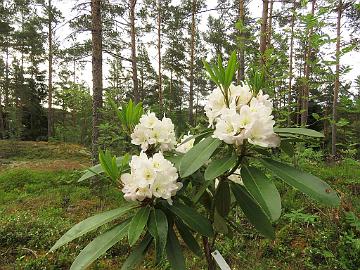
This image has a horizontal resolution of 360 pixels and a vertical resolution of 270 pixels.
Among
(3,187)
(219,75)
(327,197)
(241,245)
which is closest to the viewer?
(327,197)

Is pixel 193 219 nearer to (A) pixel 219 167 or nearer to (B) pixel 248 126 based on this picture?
(A) pixel 219 167

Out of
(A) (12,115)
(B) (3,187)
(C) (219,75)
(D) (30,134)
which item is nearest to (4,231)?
(B) (3,187)

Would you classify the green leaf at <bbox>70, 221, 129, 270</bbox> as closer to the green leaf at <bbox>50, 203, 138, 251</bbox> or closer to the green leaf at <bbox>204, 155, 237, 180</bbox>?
the green leaf at <bbox>50, 203, 138, 251</bbox>

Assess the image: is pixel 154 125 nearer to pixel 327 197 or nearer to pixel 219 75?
pixel 219 75

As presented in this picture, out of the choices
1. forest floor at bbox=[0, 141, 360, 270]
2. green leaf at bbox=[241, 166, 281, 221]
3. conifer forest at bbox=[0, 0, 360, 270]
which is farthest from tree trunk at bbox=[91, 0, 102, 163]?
green leaf at bbox=[241, 166, 281, 221]

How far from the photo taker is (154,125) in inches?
53.4

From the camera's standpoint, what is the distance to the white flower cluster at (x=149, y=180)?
117 cm

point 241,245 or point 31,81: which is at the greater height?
point 31,81

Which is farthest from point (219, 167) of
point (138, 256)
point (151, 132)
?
point (138, 256)

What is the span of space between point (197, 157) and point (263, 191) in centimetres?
24

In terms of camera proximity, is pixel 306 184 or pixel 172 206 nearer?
pixel 306 184

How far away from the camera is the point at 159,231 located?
1128 millimetres

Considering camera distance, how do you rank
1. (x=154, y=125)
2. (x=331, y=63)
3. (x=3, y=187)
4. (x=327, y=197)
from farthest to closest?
(x=3, y=187)
(x=331, y=63)
(x=154, y=125)
(x=327, y=197)

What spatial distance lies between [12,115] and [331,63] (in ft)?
56.5
